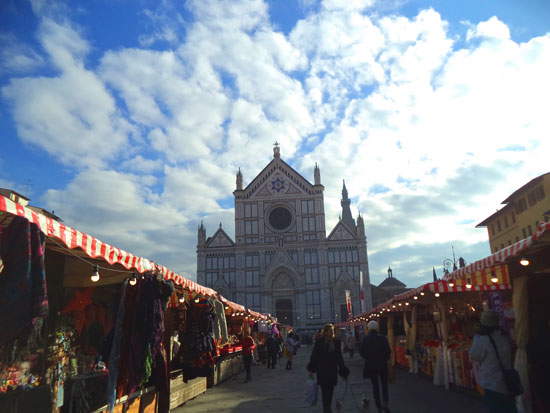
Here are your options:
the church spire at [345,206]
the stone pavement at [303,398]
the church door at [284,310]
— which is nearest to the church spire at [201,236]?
the church door at [284,310]

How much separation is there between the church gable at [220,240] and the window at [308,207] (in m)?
8.81

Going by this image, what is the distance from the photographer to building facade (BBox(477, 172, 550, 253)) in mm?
26094

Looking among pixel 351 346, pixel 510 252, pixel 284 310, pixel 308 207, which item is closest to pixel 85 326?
pixel 510 252

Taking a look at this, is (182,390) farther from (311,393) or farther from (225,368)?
(225,368)

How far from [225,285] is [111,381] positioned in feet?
130

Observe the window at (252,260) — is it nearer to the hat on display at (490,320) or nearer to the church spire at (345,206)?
the hat on display at (490,320)

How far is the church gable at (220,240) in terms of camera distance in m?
47.3

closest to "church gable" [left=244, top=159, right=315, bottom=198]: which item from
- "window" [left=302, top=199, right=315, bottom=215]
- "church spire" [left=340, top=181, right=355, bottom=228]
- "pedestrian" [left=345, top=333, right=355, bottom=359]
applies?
"window" [left=302, top=199, right=315, bottom=215]

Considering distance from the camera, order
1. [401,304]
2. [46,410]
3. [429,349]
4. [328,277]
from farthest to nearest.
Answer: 1. [328,277]
2. [401,304]
3. [429,349]
4. [46,410]

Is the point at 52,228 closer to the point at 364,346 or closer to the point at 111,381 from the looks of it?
the point at 111,381

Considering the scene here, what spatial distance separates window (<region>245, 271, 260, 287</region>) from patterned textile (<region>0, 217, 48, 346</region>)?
42.2 meters

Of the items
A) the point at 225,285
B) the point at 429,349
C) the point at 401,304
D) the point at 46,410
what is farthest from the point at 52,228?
the point at 225,285

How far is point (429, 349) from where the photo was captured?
1253 centimetres

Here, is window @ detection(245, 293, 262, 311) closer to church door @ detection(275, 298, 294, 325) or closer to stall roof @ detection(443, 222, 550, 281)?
church door @ detection(275, 298, 294, 325)
